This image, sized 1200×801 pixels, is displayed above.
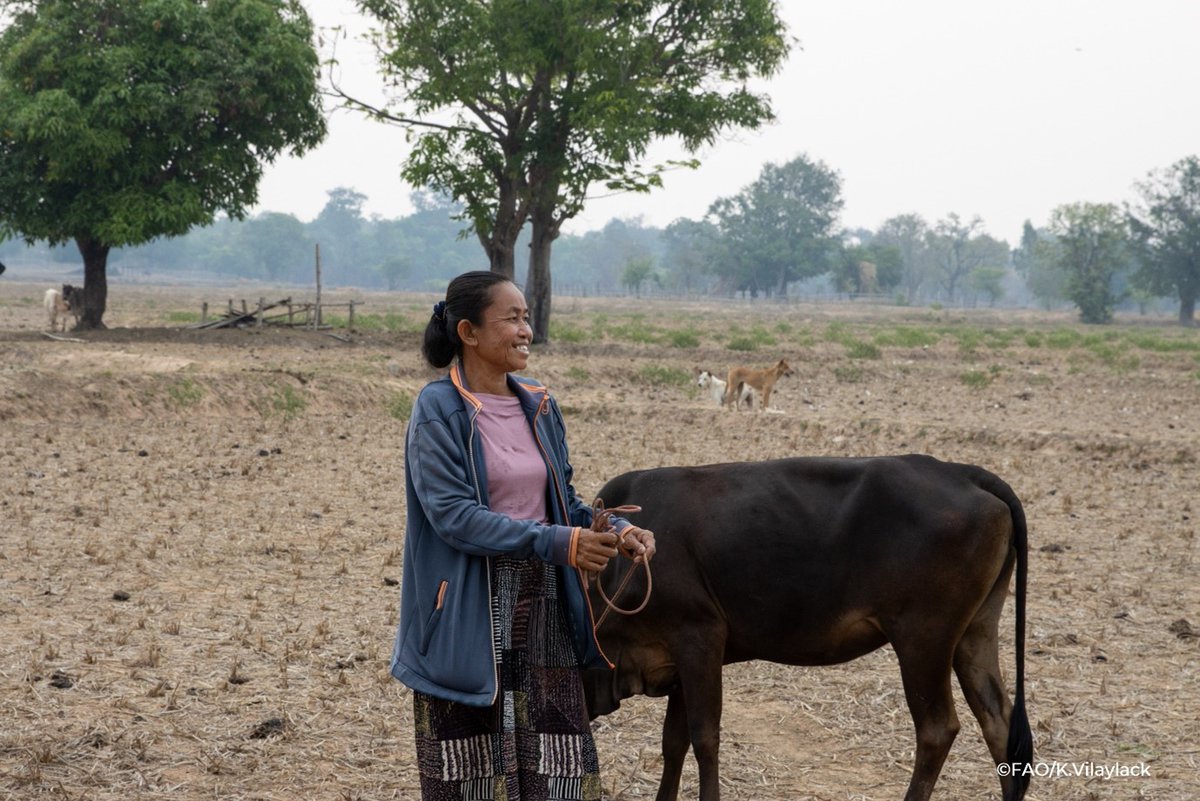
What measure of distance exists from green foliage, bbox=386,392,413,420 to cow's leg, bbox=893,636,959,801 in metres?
13.1

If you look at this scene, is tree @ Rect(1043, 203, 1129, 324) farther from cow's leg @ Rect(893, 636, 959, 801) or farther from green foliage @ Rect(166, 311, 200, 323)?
cow's leg @ Rect(893, 636, 959, 801)

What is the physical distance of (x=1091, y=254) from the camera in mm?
81312

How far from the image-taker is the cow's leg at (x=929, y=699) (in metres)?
4.43

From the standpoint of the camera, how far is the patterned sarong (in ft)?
11.4

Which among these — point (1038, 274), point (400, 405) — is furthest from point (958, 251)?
point (400, 405)

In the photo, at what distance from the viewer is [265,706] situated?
5691 millimetres

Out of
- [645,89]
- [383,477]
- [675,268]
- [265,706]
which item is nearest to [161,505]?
[383,477]

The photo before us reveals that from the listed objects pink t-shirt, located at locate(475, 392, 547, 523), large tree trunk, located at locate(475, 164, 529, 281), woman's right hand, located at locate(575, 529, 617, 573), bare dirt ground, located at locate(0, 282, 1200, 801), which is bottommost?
bare dirt ground, located at locate(0, 282, 1200, 801)

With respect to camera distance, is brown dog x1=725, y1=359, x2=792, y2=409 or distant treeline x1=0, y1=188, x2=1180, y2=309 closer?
brown dog x1=725, y1=359, x2=792, y2=409

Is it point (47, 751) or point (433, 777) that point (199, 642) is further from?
point (433, 777)

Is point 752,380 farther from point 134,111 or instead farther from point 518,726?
point 518,726

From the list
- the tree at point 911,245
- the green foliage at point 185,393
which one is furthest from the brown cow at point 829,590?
the tree at point 911,245

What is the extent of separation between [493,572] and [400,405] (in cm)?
1446

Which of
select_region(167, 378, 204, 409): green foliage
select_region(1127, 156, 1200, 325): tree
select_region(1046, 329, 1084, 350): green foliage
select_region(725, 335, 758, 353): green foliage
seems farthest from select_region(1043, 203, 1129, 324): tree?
select_region(167, 378, 204, 409): green foliage
